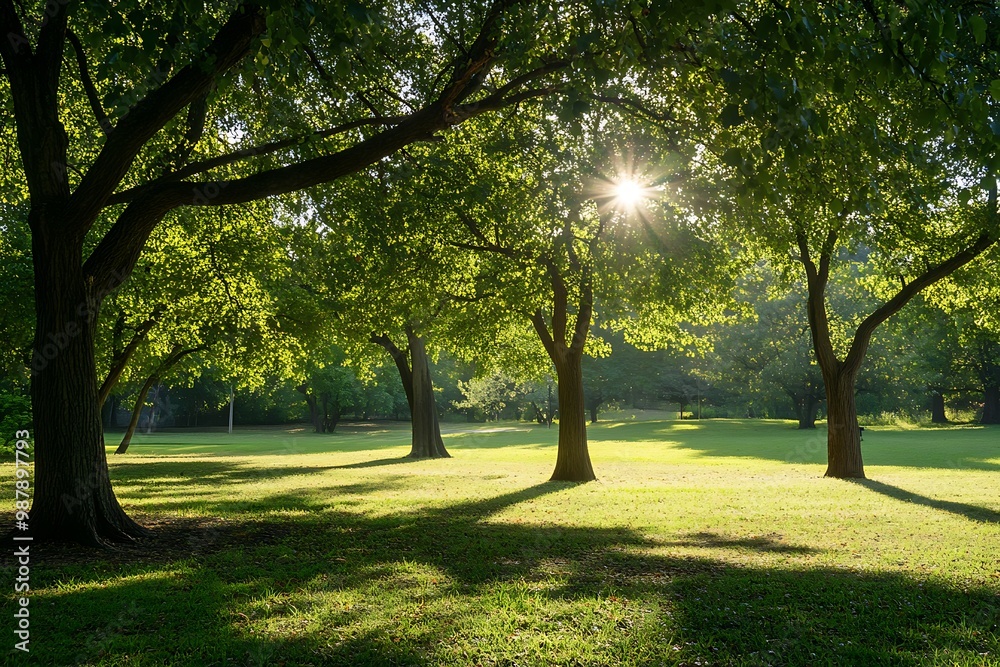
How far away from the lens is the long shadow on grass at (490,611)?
4754 millimetres

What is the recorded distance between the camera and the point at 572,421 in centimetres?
1903

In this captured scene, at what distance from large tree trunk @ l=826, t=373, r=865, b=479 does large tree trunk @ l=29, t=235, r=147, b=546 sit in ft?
57.7

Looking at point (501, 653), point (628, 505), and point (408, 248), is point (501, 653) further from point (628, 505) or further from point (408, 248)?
point (408, 248)

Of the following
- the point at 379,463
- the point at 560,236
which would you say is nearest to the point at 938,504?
the point at 560,236

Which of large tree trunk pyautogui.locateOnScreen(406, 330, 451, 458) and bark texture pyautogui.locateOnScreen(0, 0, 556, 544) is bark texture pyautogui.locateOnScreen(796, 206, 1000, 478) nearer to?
bark texture pyautogui.locateOnScreen(0, 0, 556, 544)

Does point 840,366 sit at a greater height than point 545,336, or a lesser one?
lesser

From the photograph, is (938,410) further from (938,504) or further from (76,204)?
(76,204)

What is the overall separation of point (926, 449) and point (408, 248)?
2700 centimetres

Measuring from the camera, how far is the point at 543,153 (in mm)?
15281

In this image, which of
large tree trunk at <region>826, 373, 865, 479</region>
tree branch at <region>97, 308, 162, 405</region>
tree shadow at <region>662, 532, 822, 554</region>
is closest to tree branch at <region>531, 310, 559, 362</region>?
large tree trunk at <region>826, 373, 865, 479</region>

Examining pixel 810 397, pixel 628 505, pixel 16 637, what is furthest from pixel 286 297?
pixel 810 397

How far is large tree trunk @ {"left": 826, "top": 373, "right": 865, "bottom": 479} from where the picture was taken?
744 inches

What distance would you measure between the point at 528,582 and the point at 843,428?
15.6 m

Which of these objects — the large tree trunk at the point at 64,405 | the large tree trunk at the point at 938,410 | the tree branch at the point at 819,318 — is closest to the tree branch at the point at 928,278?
the tree branch at the point at 819,318
